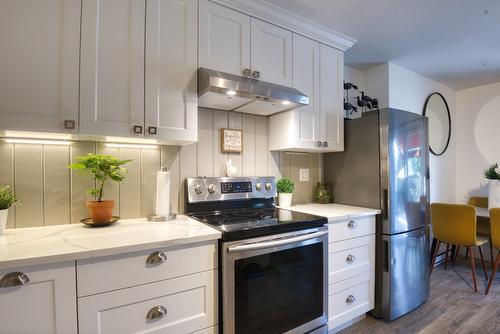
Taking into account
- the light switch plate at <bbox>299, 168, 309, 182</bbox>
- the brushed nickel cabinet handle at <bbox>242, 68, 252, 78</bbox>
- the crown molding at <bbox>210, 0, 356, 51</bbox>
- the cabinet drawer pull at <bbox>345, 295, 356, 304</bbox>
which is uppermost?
the crown molding at <bbox>210, 0, 356, 51</bbox>

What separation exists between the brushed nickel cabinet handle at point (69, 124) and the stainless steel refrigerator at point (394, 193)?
200 cm

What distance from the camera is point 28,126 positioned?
1.17 metres

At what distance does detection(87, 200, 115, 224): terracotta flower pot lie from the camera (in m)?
1.39

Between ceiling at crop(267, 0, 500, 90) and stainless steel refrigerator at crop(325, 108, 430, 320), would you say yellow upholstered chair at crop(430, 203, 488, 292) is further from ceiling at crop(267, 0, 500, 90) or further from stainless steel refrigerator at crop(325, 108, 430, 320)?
ceiling at crop(267, 0, 500, 90)

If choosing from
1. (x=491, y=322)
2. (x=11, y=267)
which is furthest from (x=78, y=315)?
(x=491, y=322)

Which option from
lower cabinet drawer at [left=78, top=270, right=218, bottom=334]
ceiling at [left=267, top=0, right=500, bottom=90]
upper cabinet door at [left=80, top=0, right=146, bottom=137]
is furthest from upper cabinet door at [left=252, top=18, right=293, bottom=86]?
lower cabinet drawer at [left=78, top=270, right=218, bottom=334]

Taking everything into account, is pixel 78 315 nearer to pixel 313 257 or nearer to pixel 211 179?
pixel 211 179

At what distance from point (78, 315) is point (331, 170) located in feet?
7.01

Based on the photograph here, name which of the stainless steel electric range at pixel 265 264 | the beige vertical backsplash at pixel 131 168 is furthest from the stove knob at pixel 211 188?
the beige vertical backsplash at pixel 131 168

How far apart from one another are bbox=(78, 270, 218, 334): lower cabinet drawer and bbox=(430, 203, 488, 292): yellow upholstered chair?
8.49 feet

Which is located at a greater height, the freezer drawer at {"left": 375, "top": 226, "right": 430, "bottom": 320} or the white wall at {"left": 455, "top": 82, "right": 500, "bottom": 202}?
the white wall at {"left": 455, "top": 82, "right": 500, "bottom": 202}

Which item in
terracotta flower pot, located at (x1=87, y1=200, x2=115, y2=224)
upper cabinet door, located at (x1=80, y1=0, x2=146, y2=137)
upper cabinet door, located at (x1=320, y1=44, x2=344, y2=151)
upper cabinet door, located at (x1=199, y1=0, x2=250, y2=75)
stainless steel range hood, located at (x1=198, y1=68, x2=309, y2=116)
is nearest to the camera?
upper cabinet door, located at (x1=80, y1=0, x2=146, y2=137)

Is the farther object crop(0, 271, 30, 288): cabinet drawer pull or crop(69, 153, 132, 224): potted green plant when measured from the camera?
crop(69, 153, 132, 224): potted green plant

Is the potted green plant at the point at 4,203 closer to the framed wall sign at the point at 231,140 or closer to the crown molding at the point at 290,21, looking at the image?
the framed wall sign at the point at 231,140
